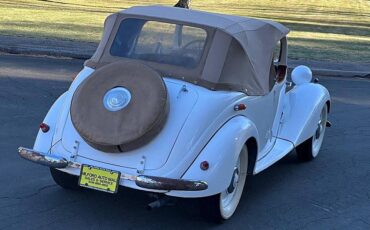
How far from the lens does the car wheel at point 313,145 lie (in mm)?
6961

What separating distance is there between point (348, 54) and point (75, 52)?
771 cm

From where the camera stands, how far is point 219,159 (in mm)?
4645

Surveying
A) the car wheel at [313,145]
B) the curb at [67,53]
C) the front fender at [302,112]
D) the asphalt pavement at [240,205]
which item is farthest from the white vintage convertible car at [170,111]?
the curb at [67,53]

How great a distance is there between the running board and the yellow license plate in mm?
1416

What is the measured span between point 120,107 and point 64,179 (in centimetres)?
107

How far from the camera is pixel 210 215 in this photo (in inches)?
193

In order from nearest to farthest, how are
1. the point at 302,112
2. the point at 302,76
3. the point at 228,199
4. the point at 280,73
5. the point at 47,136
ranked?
the point at 47,136, the point at 228,199, the point at 280,73, the point at 302,112, the point at 302,76

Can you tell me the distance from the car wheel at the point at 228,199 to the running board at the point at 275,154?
23 cm

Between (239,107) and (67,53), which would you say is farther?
(67,53)

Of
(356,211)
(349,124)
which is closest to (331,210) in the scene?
(356,211)

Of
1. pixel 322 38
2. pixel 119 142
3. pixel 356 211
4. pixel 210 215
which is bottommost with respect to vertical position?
pixel 322 38

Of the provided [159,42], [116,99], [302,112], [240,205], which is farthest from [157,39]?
[302,112]

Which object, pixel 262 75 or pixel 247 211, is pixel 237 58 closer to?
pixel 262 75

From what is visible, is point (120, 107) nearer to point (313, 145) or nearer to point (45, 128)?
point (45, 128)
